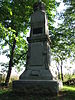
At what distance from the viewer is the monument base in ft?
21.5

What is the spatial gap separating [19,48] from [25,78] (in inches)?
348

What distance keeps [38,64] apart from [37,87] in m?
1.79

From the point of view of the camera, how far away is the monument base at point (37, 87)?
21.5ft

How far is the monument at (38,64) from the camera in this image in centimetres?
671

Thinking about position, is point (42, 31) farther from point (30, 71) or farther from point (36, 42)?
point (30, 71)

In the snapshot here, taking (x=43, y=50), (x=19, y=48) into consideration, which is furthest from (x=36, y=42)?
(x=19, y=48)

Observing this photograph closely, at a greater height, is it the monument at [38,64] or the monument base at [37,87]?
the monument at [38,64]

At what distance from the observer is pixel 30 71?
7.97m

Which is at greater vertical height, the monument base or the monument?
the monument

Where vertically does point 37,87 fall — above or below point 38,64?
below

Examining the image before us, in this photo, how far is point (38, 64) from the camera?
8188 millimetres

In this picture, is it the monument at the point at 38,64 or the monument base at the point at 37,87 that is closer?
the monument base at the point at 37,87

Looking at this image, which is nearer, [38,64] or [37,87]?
[37,87]

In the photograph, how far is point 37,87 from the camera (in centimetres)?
675
